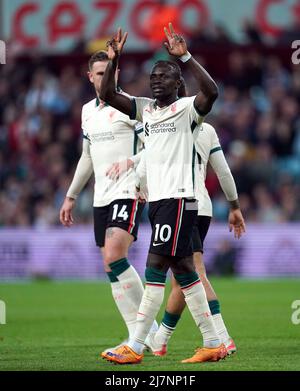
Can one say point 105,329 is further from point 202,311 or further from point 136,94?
point 136,94

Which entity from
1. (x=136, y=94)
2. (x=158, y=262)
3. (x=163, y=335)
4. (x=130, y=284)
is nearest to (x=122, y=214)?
(x=130, y=284)

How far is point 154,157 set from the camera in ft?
30.2

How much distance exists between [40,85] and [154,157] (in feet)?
54.0

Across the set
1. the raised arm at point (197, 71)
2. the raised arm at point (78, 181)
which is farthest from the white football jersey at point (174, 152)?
the raised arm at point (78, 181)

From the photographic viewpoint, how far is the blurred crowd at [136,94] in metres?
22.5

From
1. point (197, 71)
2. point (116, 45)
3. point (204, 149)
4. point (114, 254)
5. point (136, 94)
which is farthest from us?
point (136, 94)

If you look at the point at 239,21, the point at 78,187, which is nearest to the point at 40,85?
the point at 239,21

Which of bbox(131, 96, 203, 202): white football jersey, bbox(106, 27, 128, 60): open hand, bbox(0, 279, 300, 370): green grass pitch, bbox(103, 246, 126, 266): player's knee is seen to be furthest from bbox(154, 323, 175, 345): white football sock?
bbox(106, 27, 128, 60): open hand

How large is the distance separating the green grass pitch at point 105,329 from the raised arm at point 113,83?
7.17 ft

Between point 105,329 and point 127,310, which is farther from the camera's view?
point 105,329

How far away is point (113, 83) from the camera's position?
374 inches

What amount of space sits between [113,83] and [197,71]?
1010 millimetres

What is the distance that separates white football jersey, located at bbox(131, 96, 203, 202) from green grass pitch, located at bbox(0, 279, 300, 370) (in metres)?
1.43
